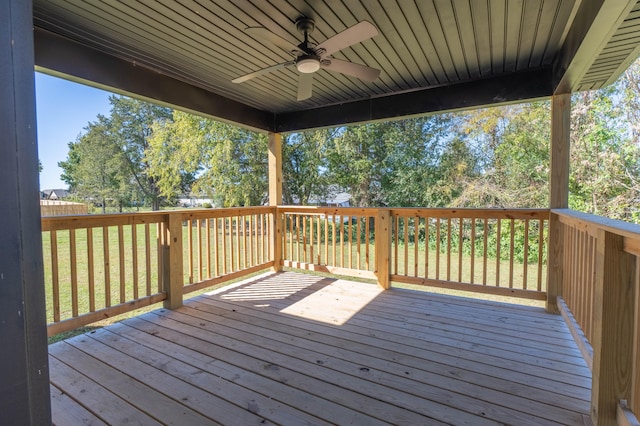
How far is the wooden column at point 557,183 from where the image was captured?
292 centimetres

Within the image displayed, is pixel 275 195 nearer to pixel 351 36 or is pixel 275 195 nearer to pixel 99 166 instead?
pixel 351 36

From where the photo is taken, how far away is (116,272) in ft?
19.7

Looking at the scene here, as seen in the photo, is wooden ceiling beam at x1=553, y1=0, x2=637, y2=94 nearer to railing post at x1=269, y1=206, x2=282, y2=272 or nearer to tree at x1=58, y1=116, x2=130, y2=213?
railing post at x1=269, y1=206, x2=282, y2=272

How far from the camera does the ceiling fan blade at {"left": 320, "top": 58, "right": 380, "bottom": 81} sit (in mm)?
2367

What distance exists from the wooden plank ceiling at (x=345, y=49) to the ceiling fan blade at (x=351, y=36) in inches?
10.0

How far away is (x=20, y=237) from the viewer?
652 millimetres

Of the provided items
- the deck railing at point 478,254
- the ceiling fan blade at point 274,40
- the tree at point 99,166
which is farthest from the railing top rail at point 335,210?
the tree at point 99,166

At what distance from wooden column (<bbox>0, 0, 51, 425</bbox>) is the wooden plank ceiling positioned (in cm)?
178

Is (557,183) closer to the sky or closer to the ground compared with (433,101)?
closer to the ground

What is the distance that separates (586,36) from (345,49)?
5.43 ft

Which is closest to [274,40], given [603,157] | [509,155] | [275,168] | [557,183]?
[275,168]

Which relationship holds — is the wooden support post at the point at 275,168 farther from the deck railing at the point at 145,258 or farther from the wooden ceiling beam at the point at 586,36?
the wooden ceiling beam at the point at 586,36

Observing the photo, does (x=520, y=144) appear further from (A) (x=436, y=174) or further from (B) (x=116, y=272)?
(B) (x=116, y=272)

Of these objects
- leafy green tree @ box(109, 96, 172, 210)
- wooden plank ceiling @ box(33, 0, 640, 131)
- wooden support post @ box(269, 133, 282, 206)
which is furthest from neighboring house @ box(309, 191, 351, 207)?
leafy green tree @ box(109, 96, 172, 210)
